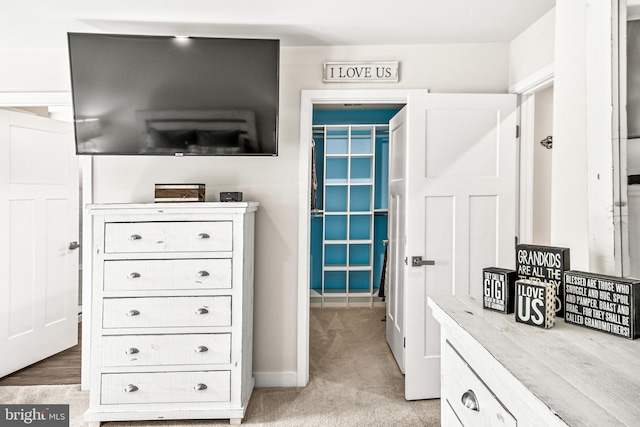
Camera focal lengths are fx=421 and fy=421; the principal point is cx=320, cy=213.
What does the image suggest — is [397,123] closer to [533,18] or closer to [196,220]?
[533,18]

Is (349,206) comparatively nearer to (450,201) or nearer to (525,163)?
(450,201)

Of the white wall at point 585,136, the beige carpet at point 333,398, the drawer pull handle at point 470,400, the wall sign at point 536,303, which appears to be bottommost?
the beige carpet at point 333,398

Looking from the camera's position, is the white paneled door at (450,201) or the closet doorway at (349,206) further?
the closet doorway at (349,206)

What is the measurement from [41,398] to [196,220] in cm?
162

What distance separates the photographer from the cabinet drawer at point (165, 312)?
2.40 m

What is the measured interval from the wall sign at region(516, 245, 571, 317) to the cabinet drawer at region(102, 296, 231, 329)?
1756 mm

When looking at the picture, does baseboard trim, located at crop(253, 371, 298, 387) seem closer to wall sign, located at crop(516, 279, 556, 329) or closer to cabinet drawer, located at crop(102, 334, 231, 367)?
cabinet drawer, located at crop(102, 334, 231, 367)

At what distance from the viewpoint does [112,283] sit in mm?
2404

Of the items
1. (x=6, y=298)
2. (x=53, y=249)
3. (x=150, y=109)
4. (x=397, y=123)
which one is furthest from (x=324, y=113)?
(x=6, y=298)

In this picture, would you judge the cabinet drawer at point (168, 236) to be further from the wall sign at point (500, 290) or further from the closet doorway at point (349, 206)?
the closet doorway at point (349, 206)

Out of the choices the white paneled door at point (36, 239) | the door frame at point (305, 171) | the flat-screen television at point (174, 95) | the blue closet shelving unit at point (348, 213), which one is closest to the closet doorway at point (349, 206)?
the blue closet shelving unit at point (348, 213)

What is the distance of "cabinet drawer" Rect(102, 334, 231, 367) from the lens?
2406 millimetres

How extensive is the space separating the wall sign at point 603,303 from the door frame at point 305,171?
2.06m

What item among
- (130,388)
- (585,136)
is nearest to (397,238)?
(130,388)
